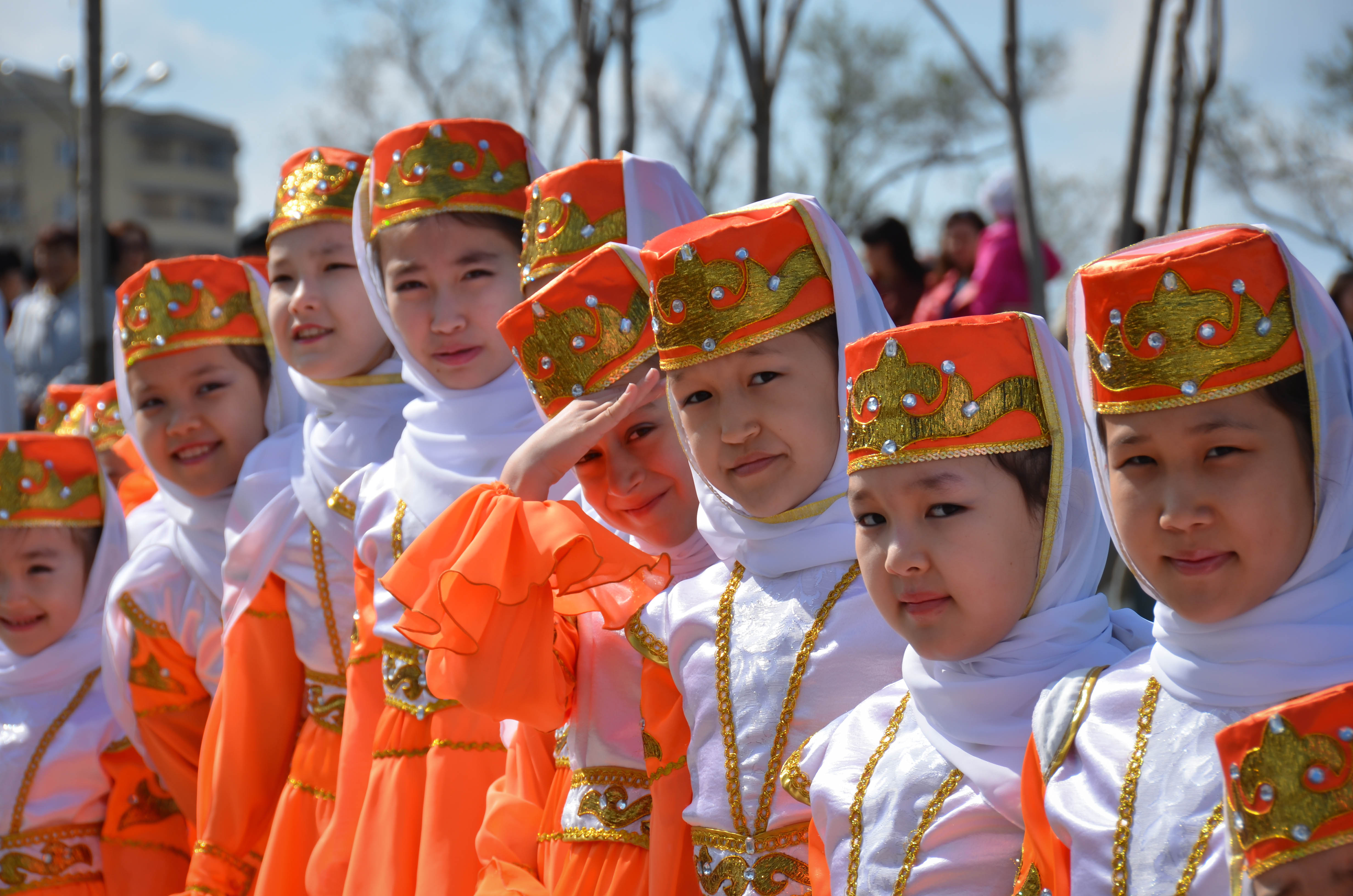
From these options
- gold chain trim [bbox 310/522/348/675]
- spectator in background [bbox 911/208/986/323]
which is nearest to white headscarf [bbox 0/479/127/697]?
gold chain trim [bbox 310/522/348/675]

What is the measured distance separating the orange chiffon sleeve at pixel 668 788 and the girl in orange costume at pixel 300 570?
3.94ft

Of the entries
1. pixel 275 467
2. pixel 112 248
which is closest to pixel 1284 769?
pixel 275 467

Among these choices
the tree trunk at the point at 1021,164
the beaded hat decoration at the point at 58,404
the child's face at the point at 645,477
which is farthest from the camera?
the beaded hat decoration at the point at 58,404

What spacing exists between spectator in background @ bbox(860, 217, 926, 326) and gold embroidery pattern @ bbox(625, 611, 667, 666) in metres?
4.40

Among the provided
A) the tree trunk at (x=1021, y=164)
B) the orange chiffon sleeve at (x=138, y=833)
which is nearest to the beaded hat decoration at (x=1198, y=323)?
the orange chiffon sleeve at (x=138, y=833)

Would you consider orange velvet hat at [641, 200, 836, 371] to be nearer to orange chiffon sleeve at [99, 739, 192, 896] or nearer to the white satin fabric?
the white satin fabric

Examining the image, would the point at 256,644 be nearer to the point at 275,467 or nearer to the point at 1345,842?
the point at 275,467

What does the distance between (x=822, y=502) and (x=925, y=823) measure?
58 centimetres

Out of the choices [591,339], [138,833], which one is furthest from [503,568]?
[138,833]

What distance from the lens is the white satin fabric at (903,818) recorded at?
201 cm

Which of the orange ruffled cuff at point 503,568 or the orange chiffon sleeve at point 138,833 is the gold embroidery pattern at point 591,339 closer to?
the orange ruffled cuff at point 503,568

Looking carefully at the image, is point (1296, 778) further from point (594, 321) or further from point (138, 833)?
point (138, 833)

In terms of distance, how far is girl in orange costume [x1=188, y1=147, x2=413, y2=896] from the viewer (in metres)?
3.46

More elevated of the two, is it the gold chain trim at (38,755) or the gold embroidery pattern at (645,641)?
the gold embroidery pattern at (645,641)
